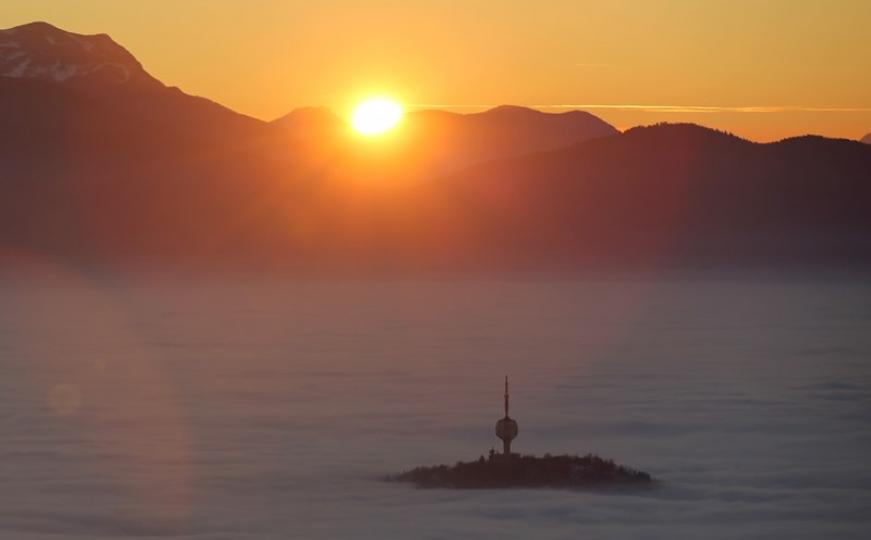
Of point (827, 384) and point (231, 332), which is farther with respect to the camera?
point (231, 332)

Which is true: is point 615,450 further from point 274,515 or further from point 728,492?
point 274,515

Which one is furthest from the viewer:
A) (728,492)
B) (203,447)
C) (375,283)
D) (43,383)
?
(375,283)

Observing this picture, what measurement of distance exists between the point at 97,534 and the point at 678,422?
19269 mm

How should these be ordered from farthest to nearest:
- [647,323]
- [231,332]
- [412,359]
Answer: [647,323] → [231,332] → [412,359]

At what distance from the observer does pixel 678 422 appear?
142 feet

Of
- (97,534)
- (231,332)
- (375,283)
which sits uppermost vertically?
(375,283)

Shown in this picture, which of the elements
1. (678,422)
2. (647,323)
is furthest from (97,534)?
(647,323)

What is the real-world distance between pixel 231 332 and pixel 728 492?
186 feet

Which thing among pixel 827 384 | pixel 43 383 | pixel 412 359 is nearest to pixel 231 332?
pixel 412 359

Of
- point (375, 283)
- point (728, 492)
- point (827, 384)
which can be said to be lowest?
point (728, 492)

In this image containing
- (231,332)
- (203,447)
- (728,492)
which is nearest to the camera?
(728,492)

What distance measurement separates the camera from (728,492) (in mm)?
31781

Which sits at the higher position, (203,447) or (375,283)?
(375,283)

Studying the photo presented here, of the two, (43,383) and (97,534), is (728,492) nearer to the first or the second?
(97,534)
